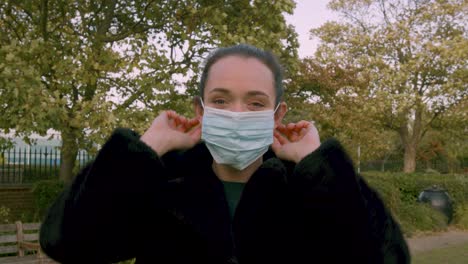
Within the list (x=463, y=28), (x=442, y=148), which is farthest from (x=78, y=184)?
(x=442, y=148)

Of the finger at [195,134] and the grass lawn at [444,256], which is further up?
the finger at [195,134]

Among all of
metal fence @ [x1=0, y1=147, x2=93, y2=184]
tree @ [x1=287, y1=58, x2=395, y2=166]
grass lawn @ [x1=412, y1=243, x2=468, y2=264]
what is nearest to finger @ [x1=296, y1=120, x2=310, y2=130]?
grass lawn @ [x1=412, y1=243, x2=468, y2=264]

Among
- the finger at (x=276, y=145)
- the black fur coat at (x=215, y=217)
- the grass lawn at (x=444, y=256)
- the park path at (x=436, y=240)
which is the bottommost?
the park path at (x=436, y=240)

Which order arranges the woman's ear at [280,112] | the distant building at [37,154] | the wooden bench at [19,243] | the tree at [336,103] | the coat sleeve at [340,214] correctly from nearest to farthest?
the coat sleeve at [340,214]
the woman's ear at [280,112]
the wooden bench at [19,243]
the distant building at [37,154]
the tree at [336,103]

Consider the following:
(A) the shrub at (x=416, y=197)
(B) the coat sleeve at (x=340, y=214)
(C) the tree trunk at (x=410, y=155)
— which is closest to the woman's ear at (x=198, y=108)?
(B) the coat sleeve at (x=340, y=214)

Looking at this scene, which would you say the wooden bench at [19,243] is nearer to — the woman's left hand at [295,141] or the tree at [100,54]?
the tree at [100,54]

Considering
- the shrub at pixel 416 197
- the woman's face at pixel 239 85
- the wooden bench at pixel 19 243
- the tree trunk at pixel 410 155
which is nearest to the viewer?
the woman's face at pixel 239 85

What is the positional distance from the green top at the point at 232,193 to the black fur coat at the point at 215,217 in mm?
48

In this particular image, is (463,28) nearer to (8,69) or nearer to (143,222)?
(8,69)

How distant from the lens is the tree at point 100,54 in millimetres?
7340

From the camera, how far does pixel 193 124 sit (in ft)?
7.09

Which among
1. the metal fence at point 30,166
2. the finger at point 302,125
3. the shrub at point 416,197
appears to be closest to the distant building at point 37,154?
the metal fence at point 30,166

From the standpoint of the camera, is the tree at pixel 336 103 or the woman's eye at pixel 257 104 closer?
the woman's eye at pixel 257 104

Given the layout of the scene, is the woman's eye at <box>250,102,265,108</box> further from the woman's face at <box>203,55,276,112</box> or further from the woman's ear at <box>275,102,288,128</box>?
the woman's ear at <box>275,102,288,128</box>
